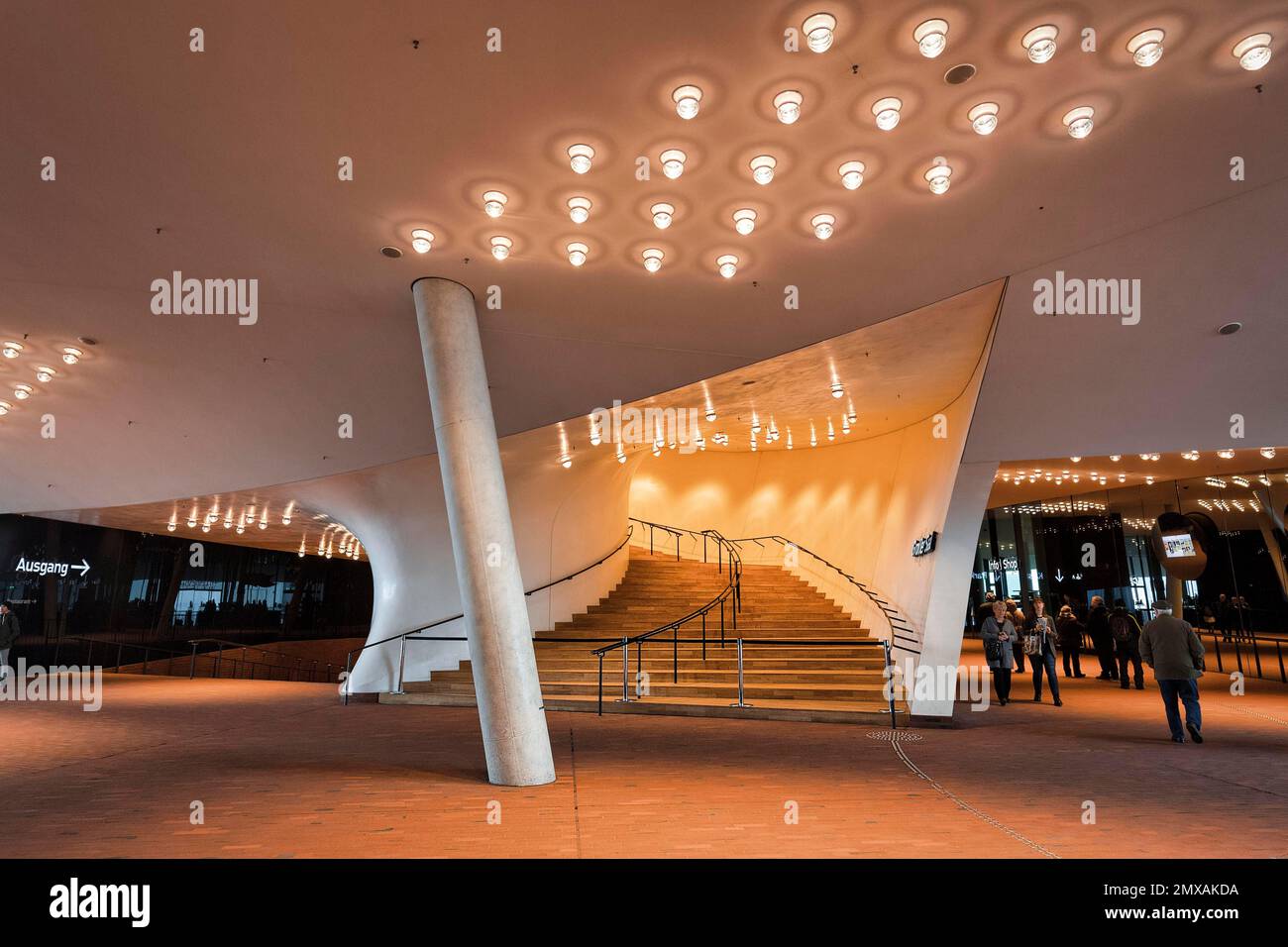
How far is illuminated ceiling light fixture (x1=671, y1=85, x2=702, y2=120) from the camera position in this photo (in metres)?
4.69

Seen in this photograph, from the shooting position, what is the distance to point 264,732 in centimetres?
944

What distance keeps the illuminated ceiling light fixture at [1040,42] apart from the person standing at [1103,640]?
561 inches

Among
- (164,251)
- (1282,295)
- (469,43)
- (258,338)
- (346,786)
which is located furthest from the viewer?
(258,338)

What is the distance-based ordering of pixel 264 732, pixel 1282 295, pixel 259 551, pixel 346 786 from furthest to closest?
pixel 259 551
pixel 264 732
pixel 1282 295
pixel 346 786

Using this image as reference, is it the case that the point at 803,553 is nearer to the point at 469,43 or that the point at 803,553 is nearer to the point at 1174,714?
the point at 1174,714

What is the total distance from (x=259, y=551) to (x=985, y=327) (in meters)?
26.3

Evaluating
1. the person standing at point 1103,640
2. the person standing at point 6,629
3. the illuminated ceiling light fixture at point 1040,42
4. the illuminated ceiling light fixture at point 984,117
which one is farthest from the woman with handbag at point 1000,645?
the person standing at point 6,629

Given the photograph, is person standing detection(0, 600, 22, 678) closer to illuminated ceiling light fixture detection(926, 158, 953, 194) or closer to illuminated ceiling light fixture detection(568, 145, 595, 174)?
illuminated ceiling light fixture detection(568, 145, 595, 174)

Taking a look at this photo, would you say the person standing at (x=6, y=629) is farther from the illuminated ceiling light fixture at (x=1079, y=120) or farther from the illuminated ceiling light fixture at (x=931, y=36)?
the illuminated ceiling light fixture at (x=1079, y=120)

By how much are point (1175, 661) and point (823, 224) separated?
639cm

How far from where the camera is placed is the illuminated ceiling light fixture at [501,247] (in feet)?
21.0

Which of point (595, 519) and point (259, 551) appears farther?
point (259, 551)
